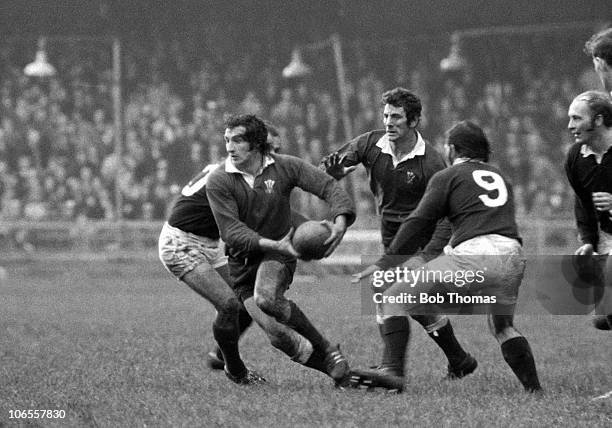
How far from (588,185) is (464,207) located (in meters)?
0.97

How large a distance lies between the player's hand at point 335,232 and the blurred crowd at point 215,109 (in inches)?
555

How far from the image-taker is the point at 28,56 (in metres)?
26.0

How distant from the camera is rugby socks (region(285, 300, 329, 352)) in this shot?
745cm

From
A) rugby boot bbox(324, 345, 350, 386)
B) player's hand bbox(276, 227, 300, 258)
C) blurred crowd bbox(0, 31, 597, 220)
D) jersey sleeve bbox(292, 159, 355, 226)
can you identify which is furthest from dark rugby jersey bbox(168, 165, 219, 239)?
blurred crowd bbox(0, 31, 597, 220)

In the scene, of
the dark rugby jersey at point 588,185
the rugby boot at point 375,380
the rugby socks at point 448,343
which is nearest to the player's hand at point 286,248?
the rugby boot at point 375,380

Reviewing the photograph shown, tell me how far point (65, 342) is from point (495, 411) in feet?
18.1

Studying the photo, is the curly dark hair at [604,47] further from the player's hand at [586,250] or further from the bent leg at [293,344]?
the bent leg at [293,344]

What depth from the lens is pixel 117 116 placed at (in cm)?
2406

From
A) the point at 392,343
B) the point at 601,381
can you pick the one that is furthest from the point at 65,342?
the point at 601,381

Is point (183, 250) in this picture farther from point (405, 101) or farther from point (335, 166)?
point (405, 101)

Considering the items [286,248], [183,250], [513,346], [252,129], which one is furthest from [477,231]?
[183,250]

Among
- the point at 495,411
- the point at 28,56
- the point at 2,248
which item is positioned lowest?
the point at 2,248

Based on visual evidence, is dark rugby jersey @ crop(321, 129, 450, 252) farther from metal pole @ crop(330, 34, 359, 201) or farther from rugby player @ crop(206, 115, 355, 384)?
metal pole @ crop(330, 34, 359, 201)

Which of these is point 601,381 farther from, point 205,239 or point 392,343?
point 205,239
